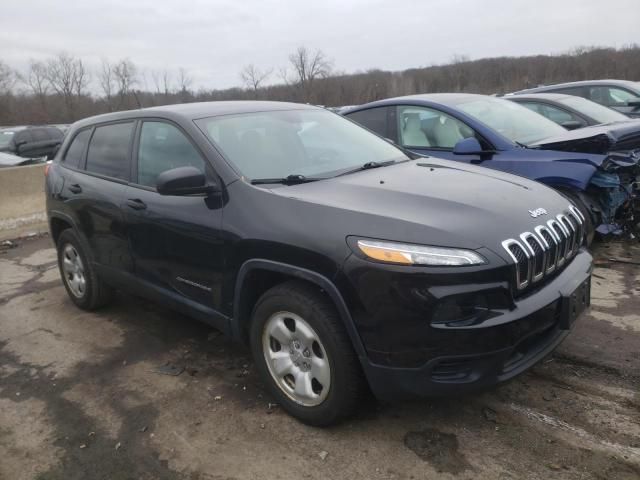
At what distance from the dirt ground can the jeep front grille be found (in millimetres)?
795

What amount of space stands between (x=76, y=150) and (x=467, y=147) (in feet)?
11.6

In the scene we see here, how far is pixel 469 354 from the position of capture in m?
2.42

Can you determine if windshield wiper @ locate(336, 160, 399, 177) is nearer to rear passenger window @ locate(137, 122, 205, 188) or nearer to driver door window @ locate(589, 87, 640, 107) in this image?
rear passenger window @ locate(137, 122, 205, 188)

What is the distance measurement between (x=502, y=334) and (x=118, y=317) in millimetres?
3519

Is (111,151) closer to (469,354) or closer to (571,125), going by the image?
(469,354)

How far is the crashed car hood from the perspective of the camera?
16.8 feet

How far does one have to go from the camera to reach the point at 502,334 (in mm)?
2420

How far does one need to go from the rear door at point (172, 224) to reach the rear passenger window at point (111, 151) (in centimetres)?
16

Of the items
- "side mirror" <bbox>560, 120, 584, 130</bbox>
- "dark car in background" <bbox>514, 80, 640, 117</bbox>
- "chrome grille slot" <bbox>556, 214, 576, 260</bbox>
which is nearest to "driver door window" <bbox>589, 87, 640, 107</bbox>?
"dark car in background" <bbox>514, 80, 640, 117</bbox>

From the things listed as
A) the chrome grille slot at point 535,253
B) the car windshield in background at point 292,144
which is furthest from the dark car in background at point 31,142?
the chrome grille slot at point 535,253

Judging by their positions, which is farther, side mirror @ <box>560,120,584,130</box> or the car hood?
side mirror @ <box>560,120,584,130</box>

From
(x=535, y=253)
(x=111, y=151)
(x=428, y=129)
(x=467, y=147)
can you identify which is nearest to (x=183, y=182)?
(x=111, y=151)

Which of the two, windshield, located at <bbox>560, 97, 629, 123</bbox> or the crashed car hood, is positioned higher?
windshield, located at <bbox>560, 97, 629, 123</bbox>

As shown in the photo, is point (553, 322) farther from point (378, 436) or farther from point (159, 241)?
point (159, 241)
